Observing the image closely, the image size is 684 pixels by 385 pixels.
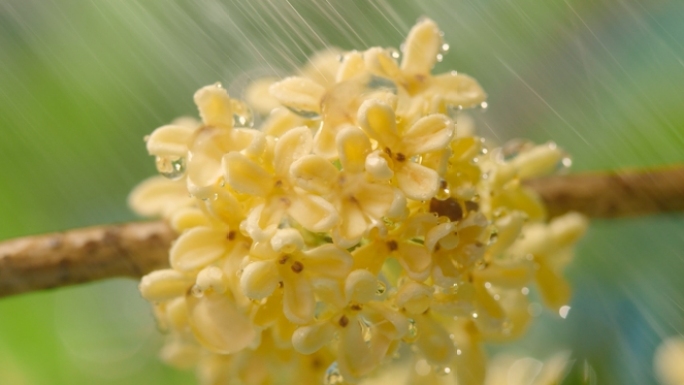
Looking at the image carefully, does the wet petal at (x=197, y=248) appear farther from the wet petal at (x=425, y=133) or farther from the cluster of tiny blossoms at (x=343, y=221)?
the wet petal at (x=425, y=133)

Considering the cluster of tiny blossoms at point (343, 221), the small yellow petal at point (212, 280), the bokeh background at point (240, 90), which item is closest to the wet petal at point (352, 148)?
the cluster of tiny blossoms at point (343, 221)

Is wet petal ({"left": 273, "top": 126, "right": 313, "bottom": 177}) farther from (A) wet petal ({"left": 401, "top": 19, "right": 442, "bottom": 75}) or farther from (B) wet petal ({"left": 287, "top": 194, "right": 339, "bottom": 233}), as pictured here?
(A) wet petal ({"left": 401, "top": 19, "right": 442, "bottom": 75})

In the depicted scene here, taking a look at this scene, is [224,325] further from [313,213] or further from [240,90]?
[240,90]

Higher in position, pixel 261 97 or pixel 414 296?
pixel 261 97

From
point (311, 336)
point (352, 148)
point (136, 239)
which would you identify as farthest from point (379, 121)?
point (136, 239)

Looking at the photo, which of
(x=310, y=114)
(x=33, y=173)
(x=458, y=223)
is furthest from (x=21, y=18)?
(x=458, y=223)

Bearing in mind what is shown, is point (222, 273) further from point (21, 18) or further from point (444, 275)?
point (21, 18)
